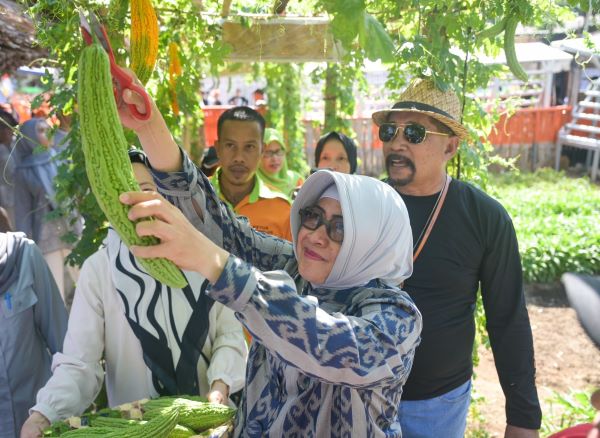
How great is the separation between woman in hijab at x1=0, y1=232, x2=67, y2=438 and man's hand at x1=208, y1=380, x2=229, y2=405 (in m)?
1.16

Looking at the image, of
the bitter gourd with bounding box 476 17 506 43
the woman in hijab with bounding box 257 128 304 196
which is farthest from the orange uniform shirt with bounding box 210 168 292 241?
the bitter gourd with bounding box 476 17 506 43

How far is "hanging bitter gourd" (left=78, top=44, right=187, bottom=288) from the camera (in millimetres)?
1478

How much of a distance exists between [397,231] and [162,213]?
81 cm

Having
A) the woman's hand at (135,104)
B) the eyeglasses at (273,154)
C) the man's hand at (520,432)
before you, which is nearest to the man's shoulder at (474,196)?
the man's hand at (520,432)

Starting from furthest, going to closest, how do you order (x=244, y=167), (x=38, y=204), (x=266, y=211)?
1. (x=38, y=204)
2. (x=244, y=167)
3. (x=266, y=211)

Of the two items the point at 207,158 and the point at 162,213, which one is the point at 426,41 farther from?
the point at 207,158

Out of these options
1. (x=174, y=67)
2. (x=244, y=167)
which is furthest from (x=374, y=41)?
(x=244, y=167)

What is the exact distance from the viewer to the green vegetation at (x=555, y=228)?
862 cm

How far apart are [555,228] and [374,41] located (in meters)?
8.37

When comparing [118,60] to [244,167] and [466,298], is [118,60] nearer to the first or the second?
[244,167]

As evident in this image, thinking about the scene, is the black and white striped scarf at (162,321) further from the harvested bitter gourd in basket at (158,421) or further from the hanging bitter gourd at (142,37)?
the hanging bitter gourd at (142,37)

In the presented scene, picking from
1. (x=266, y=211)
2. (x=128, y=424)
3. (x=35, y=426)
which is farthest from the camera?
(x=266, y=211)

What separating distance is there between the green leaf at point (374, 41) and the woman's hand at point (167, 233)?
1028 millimetres

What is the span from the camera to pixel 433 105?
320cm
